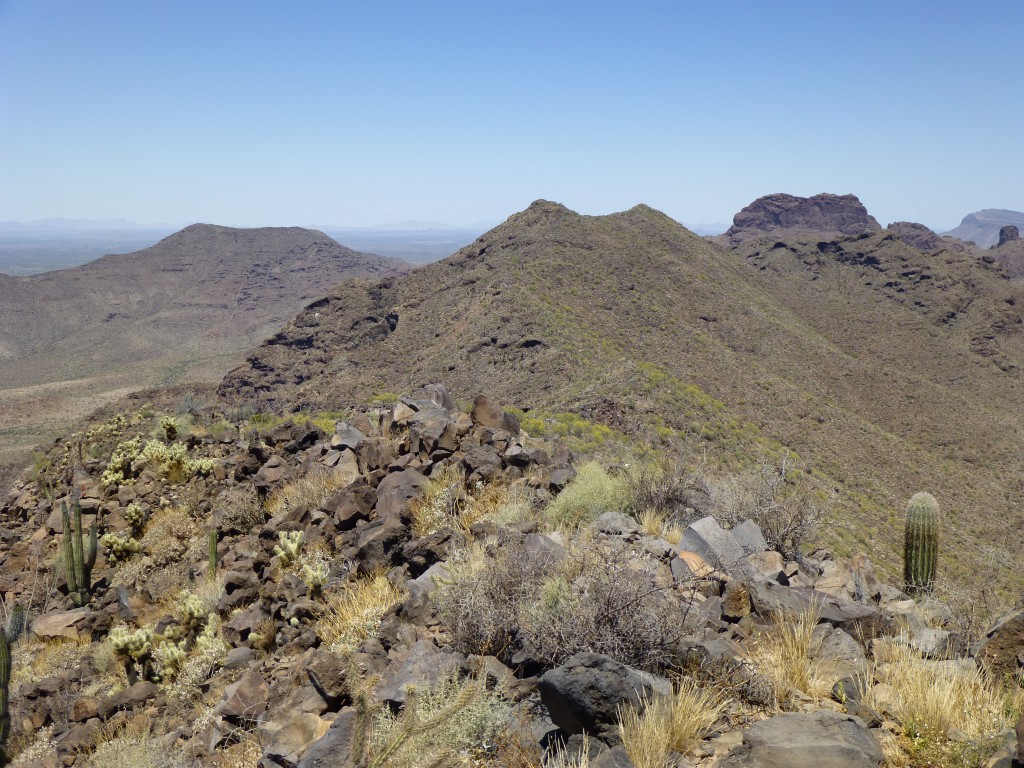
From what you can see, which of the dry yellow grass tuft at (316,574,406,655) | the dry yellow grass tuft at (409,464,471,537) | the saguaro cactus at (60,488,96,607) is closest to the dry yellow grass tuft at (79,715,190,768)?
the dry yellow grass tuft at (316,574,406,655)

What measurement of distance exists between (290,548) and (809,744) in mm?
5931

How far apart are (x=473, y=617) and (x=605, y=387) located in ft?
79.2

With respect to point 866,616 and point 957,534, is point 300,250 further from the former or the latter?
point 866,616

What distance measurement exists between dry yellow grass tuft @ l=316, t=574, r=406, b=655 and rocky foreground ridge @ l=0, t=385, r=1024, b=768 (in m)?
0.03

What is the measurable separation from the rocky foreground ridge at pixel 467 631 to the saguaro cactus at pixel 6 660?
13cm

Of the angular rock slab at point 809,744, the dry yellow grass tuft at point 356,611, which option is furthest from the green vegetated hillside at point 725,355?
the angular rock slab at point 809,744

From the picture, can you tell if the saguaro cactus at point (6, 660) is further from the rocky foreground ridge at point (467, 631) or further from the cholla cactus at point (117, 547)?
the cholla cactus at point (117, 547)

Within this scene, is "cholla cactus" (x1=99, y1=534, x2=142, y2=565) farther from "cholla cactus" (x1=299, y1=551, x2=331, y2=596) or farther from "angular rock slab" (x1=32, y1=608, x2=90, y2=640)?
"cholla cactus" (x1=299, y1=551, x2=331, y2=596)

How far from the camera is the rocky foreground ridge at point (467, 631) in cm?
353

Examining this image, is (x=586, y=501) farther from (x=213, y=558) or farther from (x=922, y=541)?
(x=213, y=558)

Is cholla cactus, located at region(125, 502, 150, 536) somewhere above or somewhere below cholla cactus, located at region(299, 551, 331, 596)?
below

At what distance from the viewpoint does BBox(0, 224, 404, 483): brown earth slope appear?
211 feet

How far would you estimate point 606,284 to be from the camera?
42.6 metres

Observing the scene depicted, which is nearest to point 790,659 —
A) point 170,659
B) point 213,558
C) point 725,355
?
point 170,659
